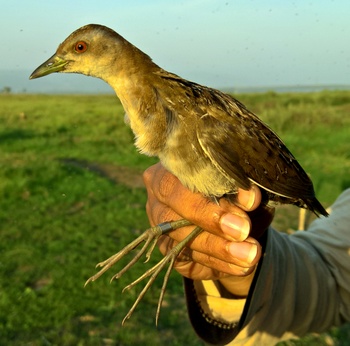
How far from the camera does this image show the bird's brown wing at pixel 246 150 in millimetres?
2141

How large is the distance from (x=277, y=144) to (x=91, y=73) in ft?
2.82

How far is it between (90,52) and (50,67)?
230 millimetres

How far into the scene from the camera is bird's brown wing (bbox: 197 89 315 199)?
2.14 metres

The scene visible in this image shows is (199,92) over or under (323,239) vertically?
over

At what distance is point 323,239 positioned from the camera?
3.78 meters

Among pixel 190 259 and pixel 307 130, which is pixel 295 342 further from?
pixel 307 130

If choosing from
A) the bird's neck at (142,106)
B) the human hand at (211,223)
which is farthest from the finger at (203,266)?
the bird's neck at (142,106)

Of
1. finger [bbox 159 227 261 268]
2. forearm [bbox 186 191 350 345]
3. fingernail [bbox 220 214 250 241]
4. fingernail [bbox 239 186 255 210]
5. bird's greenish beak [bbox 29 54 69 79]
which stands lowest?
forearm [bbox 186 191 350 345]

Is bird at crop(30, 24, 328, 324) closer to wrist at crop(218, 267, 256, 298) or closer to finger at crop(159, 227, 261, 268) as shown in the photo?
finger at crop(159, 227, 261, 268)

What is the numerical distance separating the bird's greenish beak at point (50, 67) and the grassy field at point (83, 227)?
12.2 ft

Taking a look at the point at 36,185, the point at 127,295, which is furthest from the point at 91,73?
the point at 36,185

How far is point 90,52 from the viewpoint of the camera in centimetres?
229

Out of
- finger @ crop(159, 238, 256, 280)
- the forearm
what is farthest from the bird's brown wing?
the forearm

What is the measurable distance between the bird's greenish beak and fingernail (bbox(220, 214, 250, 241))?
38.1 inches
